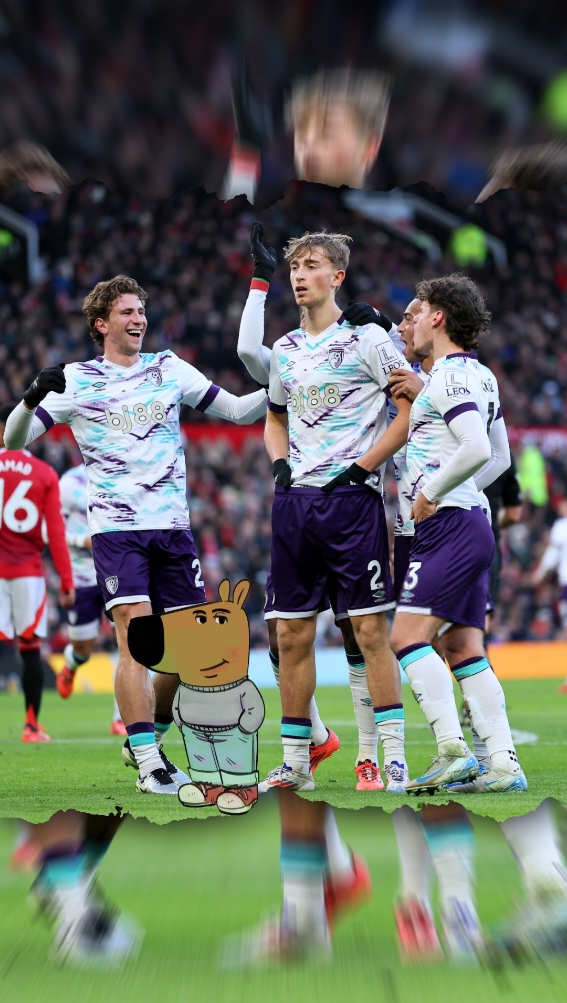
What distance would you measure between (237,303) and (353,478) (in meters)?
5.12

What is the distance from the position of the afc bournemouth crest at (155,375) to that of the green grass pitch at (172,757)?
1603 millimetres

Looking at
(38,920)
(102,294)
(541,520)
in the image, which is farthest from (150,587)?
(541,520)

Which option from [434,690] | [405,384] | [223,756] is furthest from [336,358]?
[223,756]

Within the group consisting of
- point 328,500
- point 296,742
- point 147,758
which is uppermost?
point 328,500

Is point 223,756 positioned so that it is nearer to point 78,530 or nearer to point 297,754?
point 297,754

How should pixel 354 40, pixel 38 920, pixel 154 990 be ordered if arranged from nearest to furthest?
1. pixel 354 40
2. pixel 154 990
3. pixel 38 920

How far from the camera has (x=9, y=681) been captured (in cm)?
1337

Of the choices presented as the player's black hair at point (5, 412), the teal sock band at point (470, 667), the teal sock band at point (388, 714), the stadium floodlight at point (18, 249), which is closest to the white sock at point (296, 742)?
the teal sock band at point (388, 714)

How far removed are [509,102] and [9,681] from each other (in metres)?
12.9

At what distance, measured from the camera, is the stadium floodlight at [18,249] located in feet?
5.08

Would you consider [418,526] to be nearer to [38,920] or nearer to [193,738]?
[193,738]

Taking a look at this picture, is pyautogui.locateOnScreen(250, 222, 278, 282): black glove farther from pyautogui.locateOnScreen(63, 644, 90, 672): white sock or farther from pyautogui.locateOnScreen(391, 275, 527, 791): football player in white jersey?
pyautogui.locateOnScreen(63, 644, 90, 672): white sock

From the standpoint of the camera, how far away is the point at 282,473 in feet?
14.4

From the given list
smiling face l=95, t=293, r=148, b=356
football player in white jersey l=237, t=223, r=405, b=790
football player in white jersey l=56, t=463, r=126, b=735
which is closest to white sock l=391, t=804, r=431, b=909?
football player in white jersey l=237, t=223, r=405, b=790
